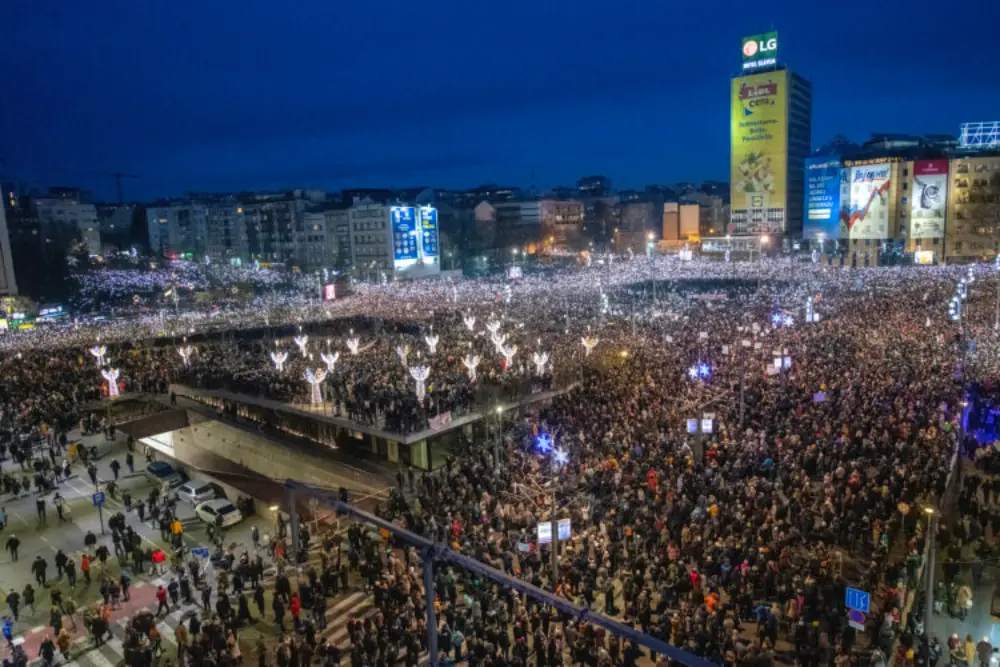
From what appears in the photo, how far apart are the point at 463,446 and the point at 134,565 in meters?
10.7

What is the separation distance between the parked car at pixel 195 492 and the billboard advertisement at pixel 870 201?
294 feet

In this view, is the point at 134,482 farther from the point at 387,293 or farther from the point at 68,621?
the point at 387,293

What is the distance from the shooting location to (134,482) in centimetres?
2269

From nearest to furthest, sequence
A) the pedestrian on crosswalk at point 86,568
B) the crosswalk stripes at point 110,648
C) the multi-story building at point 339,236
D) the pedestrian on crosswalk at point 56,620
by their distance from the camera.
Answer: the crosswalk stripes at point 110,648, the pedestrian on crosswalk at point 56,620, the pedestrian on crosswalk at point 86,568, the multi-story building at point 339,236

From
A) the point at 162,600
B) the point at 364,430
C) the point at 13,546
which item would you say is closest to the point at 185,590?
the point at 162,600

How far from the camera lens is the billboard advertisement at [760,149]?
10250 centimetres

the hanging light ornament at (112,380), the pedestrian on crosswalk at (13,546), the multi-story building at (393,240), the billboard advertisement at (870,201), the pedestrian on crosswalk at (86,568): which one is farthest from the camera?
the multi-story building at (393,240)

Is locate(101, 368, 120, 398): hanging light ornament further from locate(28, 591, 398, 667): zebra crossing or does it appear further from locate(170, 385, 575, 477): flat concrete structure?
Result: locate(28, 591, 398, 667): zebra crossing

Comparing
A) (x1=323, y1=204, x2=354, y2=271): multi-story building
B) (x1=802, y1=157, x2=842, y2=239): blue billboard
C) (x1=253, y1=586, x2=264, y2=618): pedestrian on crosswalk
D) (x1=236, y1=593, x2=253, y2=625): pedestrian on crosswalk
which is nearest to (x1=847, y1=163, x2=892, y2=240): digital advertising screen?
(x1=802, y1=157, x2=842, y2=239): blue billboard

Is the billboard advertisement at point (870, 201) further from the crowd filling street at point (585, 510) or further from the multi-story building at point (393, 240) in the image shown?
the crowd filling street at point (585, 510)

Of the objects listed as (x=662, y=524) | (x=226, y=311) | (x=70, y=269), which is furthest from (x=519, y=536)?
(x=70, y=269)

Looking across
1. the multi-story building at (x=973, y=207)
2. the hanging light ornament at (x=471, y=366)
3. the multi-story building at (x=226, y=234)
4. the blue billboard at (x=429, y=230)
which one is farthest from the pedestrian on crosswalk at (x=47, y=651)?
the multi-story building at (x=226, y=234)

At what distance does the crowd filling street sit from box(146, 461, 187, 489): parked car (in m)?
0.74

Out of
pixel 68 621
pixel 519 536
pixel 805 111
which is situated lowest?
pixel 68 621
